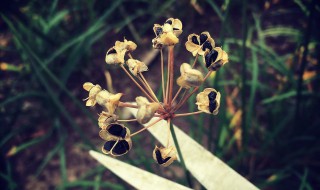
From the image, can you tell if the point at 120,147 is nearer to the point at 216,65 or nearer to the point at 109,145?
the point at 109,145

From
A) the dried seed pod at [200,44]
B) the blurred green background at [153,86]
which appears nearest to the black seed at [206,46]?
the dried seed pod at [200,44]

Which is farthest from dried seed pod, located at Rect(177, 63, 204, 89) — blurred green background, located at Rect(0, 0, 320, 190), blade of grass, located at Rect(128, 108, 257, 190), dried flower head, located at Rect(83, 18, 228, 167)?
blurred green background, located at Rect(0, 0, 320, 190)

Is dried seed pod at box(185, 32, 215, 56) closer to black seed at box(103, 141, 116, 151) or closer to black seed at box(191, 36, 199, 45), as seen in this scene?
black seed at box(191, 36, 199, 45)

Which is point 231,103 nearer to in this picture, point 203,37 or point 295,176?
point 295,176

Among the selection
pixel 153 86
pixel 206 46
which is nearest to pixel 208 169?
pixel 206 46

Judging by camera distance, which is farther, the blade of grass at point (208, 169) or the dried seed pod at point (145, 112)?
the blade of grass at point (208, 169)

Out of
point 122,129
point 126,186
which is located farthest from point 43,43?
point 122,129

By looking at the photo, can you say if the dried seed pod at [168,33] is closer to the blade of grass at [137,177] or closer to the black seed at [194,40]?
the black seed at [194,40]
